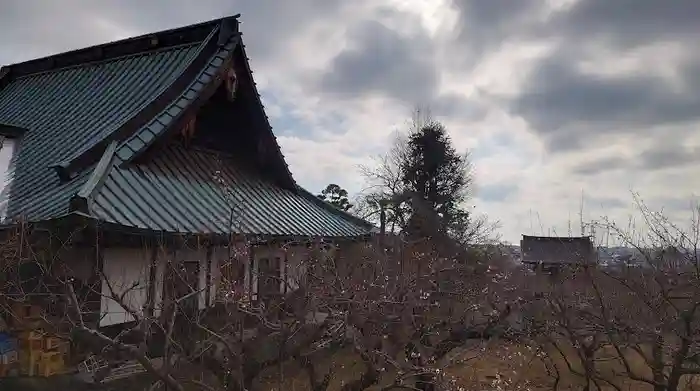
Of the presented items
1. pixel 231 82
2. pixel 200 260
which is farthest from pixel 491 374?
pixel 231 82

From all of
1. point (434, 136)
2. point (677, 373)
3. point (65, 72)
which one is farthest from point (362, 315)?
point (434, 136)

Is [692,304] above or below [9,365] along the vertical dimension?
above

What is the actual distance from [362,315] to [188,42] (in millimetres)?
7550

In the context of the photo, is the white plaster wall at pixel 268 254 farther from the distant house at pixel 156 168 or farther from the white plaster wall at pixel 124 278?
the white plaster wall at pixel 124 278

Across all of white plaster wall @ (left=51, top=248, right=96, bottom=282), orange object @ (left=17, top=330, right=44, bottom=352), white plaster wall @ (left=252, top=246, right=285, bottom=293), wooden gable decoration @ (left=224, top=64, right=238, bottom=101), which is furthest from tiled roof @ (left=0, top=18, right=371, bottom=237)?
orange object @ (left=17, top=330, right=44, bottom=352)

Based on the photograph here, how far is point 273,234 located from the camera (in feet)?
29.0

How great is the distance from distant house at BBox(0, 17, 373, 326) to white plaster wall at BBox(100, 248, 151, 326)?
2cm

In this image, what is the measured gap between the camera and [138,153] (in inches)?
330

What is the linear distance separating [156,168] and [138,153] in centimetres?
49

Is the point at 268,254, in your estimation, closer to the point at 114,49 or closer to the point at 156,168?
the point at 156,168

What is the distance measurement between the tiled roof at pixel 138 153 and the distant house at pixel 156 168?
0.03 meters

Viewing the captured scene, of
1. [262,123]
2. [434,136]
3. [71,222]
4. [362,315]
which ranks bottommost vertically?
[362,315]

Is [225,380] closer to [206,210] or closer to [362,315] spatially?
[362,315]

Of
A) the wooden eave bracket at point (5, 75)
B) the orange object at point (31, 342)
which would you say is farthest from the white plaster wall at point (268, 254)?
the wooden eave bracket at point (5, 75)
